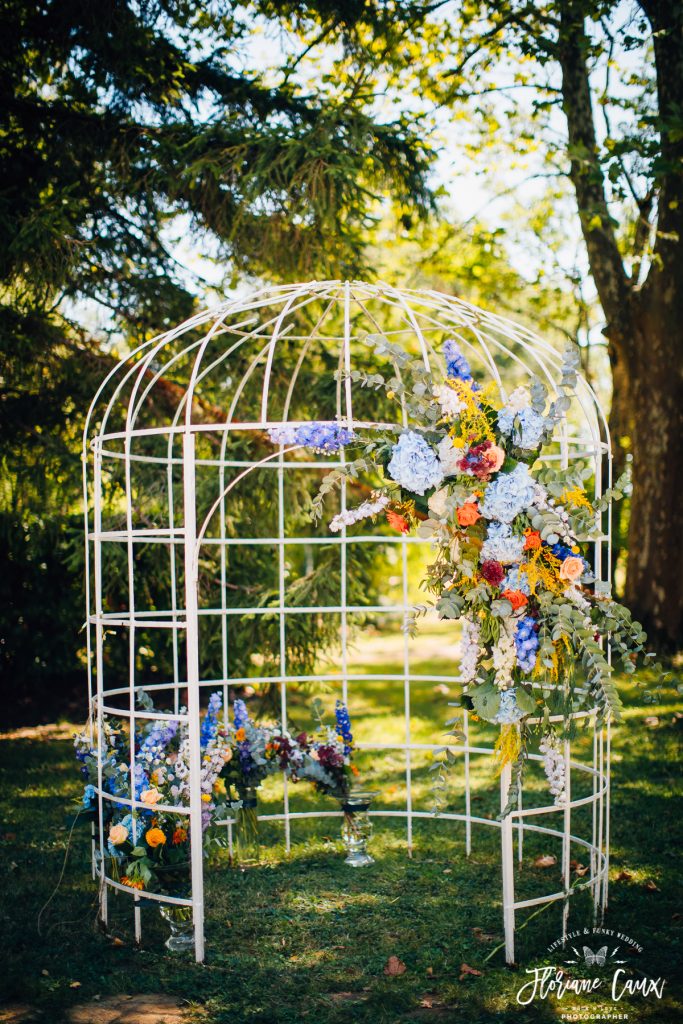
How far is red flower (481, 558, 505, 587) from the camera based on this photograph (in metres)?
3.18

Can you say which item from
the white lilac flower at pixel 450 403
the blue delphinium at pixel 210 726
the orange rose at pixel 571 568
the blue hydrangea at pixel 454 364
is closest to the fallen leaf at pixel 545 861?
the blue delphinium at pixel 210 726

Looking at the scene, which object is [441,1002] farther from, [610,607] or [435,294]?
[435,294]

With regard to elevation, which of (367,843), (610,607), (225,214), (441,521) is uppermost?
(225,214)

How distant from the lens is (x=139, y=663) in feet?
26.3

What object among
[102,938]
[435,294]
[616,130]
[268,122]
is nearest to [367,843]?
[102,938]

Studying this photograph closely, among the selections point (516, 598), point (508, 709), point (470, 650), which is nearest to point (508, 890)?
point (508, 709)

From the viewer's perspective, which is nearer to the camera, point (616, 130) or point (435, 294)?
point (435, 294)

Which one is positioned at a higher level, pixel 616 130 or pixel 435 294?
pixel 616 130

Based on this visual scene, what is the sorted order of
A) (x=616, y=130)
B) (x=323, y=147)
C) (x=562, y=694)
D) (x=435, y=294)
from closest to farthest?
(x=562, y=694) → (x=435, y=294) → (x=323, y=147) → (x=616, y=130)

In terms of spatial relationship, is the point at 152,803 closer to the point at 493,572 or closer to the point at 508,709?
the point at 508,709

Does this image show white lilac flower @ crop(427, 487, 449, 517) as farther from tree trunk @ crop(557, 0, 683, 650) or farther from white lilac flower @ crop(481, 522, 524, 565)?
tree trunk @ crop(557, 0, 683, 650)

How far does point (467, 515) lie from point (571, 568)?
1.35 feet

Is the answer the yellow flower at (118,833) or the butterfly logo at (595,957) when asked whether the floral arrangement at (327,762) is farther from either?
the butterfly logo at (595,957)

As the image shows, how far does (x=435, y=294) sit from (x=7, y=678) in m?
5.77
